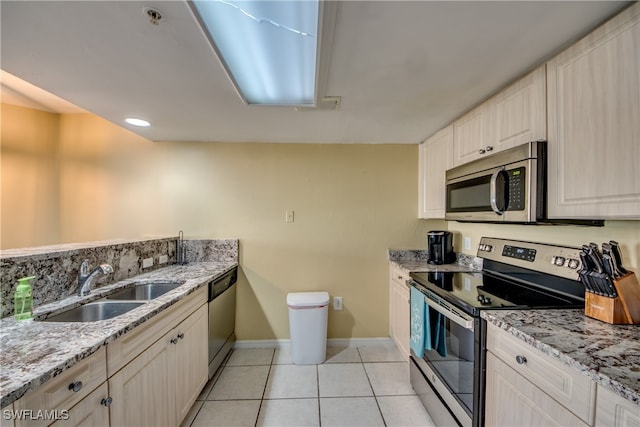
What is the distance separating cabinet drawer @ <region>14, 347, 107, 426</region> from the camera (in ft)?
2.45

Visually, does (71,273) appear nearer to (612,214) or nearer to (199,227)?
(199,227)

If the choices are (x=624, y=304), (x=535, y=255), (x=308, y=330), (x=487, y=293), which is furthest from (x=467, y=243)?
(x=308, y=330)

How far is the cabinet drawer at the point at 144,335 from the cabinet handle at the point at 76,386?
0.44ft

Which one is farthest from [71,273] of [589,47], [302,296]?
[589,47]

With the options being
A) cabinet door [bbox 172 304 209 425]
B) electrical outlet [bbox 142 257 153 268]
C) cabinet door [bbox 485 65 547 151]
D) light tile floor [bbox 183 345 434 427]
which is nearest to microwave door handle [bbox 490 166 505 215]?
cabinet door [bbox 485 65 547 151]

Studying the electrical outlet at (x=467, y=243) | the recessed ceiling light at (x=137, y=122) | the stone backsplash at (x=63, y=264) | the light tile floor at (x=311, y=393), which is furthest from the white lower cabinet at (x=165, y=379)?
the electrical outlet at (x=467, y=243)

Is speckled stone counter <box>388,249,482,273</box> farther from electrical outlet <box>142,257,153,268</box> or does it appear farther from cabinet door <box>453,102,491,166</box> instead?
electrical outlet <box>142,257,153,268</box>

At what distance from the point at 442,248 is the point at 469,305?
126 centimetres

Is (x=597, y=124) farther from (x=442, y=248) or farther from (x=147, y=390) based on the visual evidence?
(x=147, y=390)

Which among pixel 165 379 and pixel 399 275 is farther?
pixel 399 275

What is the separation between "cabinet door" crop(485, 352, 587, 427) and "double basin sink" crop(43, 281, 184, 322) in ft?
5.68

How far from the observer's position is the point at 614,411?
0.73m

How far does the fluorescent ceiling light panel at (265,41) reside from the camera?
98 cm

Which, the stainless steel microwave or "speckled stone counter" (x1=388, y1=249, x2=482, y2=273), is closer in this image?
the stainless steel microwave
